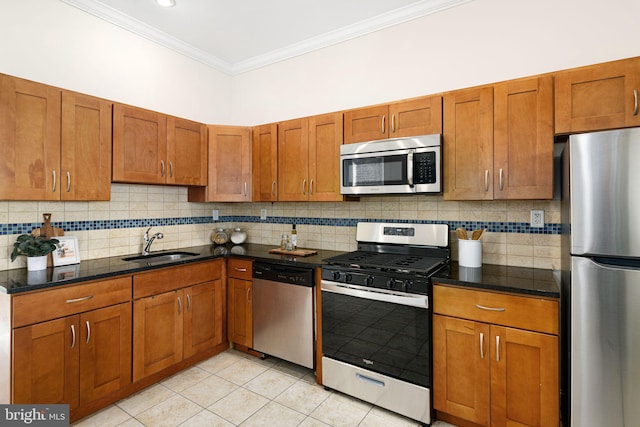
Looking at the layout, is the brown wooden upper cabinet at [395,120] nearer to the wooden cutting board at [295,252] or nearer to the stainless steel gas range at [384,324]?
the stainless steel gas range at [384,324]

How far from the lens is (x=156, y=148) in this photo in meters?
2.79

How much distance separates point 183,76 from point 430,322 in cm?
324

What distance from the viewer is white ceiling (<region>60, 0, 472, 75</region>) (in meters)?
2.62

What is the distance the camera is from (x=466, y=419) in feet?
6.45

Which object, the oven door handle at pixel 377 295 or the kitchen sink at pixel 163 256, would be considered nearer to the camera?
the oven door handle at pixel 377 295

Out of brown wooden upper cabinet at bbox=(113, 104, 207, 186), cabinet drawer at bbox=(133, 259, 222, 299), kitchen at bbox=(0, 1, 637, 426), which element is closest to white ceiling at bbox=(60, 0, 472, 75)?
kitchen at bbox=(0, 1, 637, 426)

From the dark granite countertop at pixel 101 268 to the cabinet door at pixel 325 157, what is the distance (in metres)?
0.56

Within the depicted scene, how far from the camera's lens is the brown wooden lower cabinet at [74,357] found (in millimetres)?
1809

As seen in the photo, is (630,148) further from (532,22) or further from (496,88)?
(532,22)

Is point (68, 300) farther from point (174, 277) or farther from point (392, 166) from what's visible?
point (392, 166)

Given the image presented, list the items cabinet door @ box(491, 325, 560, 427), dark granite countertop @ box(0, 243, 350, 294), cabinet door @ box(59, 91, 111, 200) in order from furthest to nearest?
cabinet door @ box(59, 91, 111, 200)
dark granite countertop @ box(0, 243, 350, 294)
cabinet door @ box(491, 325, 560, 427)

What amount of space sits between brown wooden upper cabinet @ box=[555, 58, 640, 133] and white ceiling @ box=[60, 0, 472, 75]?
1.15 metres

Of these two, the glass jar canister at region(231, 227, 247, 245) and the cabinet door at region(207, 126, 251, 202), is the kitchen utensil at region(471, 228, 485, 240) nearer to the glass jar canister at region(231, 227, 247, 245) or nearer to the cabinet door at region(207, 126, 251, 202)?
the cabinet door at region(207, 126, 251, 202)

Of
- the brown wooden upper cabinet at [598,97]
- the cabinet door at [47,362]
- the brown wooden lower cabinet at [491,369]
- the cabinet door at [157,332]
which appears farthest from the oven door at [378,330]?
the cabinet door at [47,362]
